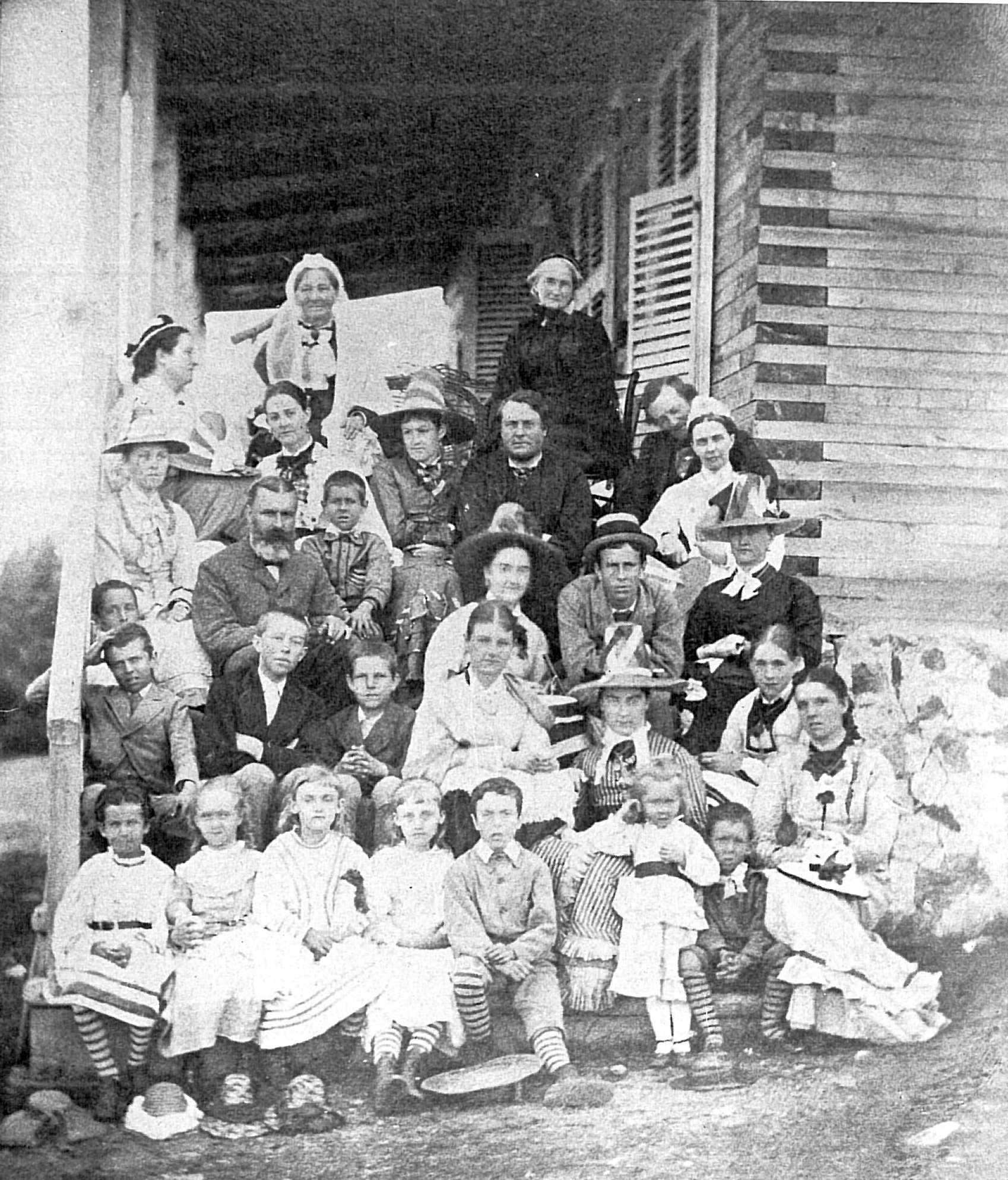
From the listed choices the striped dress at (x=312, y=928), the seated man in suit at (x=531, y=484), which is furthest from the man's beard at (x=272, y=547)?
the striped dress at (x=312, y=928)

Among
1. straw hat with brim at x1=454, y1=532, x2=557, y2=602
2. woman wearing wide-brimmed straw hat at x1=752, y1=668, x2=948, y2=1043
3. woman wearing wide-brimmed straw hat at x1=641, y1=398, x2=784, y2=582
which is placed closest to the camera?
woman wearing wide-brimmed straw hat at x1=752, y1=668, x2=948, y2=1043

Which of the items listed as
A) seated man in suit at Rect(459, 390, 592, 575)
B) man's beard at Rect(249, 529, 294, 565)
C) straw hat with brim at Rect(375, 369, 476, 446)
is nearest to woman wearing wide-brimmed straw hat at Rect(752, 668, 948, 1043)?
seated man in suit at Rect(459, 390, 592, 575)

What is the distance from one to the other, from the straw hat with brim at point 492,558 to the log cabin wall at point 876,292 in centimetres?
92

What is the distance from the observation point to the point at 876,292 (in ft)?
18.2

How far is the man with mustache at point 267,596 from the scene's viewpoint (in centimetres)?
529

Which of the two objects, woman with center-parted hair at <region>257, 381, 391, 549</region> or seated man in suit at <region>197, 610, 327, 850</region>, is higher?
woman with center-parted hair at <region>257, 381, 391, 549</region>

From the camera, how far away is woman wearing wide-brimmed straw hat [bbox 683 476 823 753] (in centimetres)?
539

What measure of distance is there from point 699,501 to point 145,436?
2.05 metres

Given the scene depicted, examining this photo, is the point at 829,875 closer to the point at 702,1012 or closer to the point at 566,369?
the point at 702,1012

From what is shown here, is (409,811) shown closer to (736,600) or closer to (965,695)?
(736,600)

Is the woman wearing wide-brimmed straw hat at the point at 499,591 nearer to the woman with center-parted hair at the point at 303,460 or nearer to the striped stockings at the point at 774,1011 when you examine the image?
the woman with center-parted hair at the point at 303,460

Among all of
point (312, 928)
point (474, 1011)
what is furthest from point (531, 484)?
point (474, 1011)

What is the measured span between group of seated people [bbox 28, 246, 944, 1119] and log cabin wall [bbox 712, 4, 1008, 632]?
0.25 m

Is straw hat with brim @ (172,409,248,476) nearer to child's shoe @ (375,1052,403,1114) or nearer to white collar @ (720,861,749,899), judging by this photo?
child's shoe @ (375,1052,403,1114)
